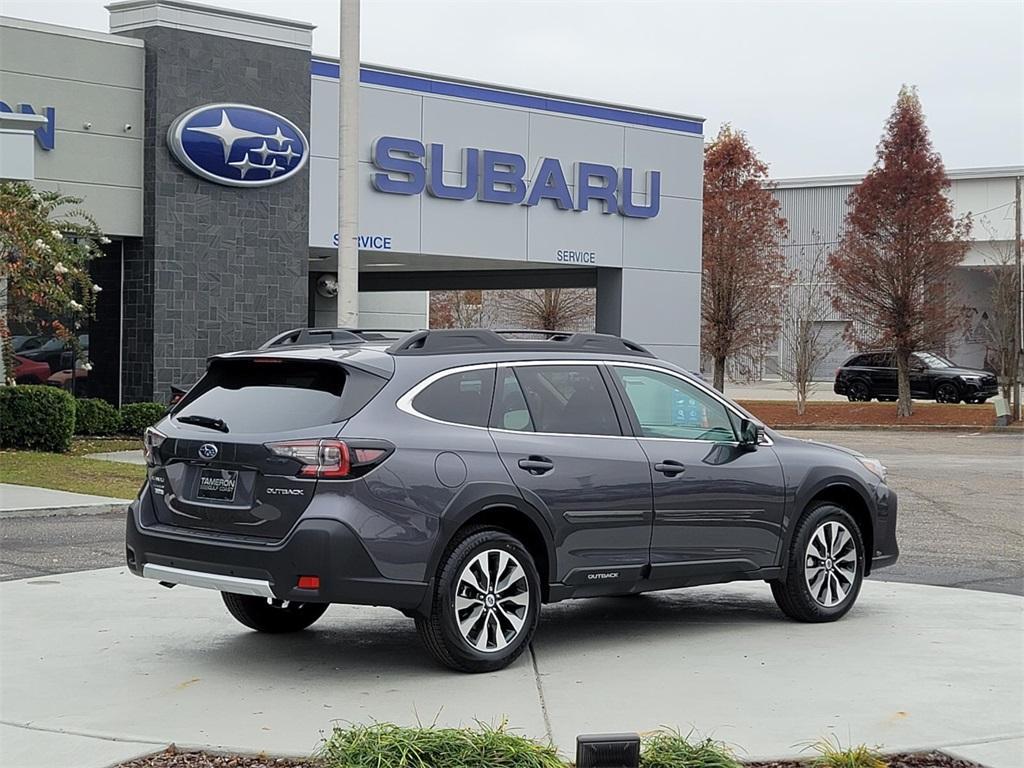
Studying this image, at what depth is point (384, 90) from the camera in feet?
88.1

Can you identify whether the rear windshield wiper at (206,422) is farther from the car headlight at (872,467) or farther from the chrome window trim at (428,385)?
the car headlight at (872,467)

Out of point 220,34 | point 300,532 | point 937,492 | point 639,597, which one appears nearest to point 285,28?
point 220,34

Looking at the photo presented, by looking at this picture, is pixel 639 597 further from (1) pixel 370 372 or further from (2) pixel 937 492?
(2) pixel 937 492

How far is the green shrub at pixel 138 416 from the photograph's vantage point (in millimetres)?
23953

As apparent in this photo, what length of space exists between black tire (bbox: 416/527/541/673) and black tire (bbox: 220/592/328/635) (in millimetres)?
1385

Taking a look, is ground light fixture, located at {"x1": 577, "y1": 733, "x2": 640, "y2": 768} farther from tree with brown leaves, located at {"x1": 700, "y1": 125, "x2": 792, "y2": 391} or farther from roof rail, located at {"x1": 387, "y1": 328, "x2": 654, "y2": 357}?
tree with brown leaves, located at {"x1": 700, "y1": 125, "x2": 792, "y2": 391}

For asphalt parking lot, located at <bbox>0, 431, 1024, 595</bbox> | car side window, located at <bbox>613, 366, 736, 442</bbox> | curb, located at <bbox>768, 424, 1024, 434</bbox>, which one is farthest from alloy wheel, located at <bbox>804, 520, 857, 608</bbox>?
curb, located at <bbox>768, 424, 1024, 434</bbox>

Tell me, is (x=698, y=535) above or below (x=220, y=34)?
below

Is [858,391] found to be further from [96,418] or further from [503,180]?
[96,418]

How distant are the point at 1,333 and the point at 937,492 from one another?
12616mm

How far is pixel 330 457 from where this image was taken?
729cm

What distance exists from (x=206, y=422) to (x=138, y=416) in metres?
16.7

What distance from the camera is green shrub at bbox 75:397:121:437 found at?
23.7 m

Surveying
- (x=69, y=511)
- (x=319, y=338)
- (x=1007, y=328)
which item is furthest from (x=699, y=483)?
(x=1007, y=328)
